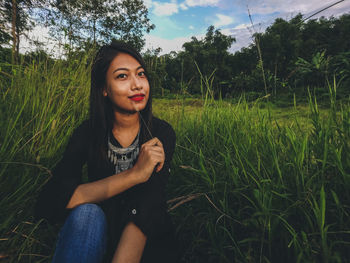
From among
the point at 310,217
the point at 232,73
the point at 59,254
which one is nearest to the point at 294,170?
the point at 310,217

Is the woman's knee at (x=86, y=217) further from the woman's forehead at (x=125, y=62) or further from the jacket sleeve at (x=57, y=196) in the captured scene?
the woman's forehead at (x=125, y=62)

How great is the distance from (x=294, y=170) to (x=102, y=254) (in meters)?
1.06

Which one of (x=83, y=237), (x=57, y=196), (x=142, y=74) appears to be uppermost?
(x=142, y=74)

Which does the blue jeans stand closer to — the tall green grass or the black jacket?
the black jacket

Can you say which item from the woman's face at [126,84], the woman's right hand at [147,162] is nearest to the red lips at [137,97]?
the woman's face at [126,84]

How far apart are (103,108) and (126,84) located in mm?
274

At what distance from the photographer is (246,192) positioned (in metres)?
1.16

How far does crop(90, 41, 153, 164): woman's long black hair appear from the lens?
4.17 ft

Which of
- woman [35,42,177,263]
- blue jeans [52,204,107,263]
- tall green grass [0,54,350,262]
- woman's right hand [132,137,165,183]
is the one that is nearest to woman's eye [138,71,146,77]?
woman [35,42,177,263]

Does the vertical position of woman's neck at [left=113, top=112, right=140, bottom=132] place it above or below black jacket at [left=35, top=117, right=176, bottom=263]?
above

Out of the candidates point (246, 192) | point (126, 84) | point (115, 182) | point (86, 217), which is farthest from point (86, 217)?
point (246, 192)

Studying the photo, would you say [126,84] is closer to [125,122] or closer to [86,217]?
[125,122]

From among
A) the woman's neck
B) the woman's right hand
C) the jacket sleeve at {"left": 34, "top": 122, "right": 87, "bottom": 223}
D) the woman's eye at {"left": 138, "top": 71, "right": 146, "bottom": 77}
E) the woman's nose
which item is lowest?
the jacket sleeve at {"left": 34, "top": 122, "right": 87, "bottom": 223}

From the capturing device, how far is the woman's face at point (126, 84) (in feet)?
4.02
